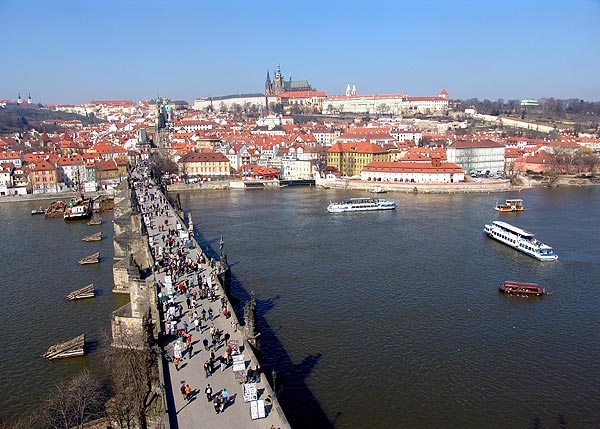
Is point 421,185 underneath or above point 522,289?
above

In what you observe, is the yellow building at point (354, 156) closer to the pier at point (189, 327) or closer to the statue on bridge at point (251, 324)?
the pier at point (189, 327)

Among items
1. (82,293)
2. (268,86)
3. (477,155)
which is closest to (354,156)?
(477,155)

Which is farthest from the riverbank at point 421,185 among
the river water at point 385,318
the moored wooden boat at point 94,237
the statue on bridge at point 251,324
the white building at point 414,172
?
the statue on bridge at point 251,324

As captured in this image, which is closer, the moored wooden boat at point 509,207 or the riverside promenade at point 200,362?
the riverside promenade at point 200,362

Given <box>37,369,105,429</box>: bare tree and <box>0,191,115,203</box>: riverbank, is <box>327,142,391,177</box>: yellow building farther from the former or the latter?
<box>37,369,105,429</box>: bare tree

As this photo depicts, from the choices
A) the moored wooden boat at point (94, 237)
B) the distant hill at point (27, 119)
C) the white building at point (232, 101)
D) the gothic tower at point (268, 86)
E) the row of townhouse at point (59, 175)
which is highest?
the gothic tower at point (268, 86)

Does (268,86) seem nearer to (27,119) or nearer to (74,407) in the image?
(27,119)

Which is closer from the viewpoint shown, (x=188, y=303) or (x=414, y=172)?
(x=188, y=303)
